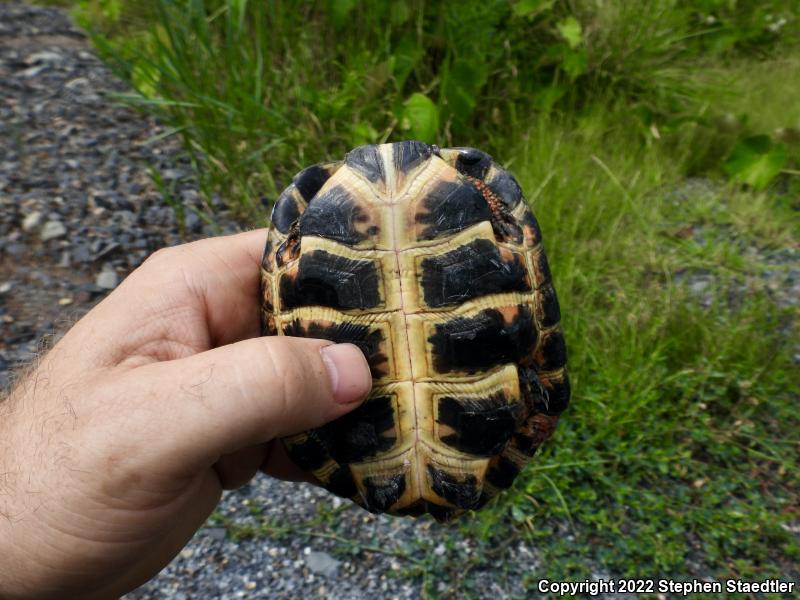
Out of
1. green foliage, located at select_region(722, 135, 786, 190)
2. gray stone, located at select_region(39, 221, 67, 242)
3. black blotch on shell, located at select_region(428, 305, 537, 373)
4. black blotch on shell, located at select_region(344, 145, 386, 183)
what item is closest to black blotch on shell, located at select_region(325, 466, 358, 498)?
black blotch on shell, located at select_region(428, 305, 537, 373)

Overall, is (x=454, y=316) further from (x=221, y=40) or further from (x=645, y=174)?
(x=221, y=40)

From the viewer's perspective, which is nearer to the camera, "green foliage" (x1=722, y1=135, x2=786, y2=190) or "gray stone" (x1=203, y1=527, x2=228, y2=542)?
"gray stone" (x1=203, y1=527, x2=228, y2=542)

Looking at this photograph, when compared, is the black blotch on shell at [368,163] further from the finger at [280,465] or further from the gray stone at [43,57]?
the gray stone at [43,57]

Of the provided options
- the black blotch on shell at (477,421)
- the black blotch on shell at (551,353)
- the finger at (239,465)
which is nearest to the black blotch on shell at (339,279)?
the black blotch on shell at (477,421)

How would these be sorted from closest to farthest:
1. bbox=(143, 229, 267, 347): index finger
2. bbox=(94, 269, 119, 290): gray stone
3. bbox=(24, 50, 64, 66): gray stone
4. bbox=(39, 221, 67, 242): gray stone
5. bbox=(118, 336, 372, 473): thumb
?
bbox=(118, 336, 372, 473): thumb
bbox=(143, 229, 267, 347): index finger
bbox=(94, 269, 119, 290): gray stone
bbox=(39, 221, 67, 242): gray stone
bbox=(24, 50, 64, 66): gray stone

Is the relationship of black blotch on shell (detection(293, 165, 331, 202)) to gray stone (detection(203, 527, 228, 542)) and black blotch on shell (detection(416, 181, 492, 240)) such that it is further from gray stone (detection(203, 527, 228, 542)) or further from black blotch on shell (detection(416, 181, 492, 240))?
gray stone (detection(203, 527, 228, 542))

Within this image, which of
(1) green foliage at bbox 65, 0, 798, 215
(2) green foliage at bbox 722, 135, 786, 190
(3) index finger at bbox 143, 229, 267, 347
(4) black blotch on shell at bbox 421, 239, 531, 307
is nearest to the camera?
(4) black blotch on shell at bbox 421, 239, 531, 307

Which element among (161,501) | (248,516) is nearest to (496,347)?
(161,501)

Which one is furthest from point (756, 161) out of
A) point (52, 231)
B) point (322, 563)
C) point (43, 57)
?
point (43, 57)

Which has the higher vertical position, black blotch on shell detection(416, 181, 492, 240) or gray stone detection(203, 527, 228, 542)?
black blotch on shell detection(416, 181, 492, 240)
